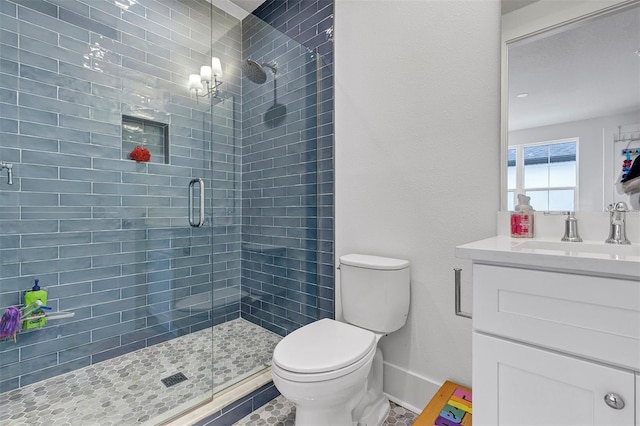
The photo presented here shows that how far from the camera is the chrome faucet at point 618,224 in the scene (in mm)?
993

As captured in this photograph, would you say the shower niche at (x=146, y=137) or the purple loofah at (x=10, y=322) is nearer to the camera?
the purple loofah at (x=10, y=322)

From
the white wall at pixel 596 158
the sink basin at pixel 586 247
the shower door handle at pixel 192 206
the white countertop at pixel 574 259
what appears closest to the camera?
the white countertop at pixel 574 259

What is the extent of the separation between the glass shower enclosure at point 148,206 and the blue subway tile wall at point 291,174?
0.01 meters

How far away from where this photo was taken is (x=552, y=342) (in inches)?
28.9

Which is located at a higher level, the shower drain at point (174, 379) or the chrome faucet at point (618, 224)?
the chrome faucet at point (618, 224)

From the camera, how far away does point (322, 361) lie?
1.11 meters

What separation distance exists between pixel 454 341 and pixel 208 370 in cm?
130

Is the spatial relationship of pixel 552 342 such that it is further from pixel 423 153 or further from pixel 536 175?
pixel 423 153

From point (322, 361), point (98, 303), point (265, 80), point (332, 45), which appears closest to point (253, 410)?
point (322, 361)

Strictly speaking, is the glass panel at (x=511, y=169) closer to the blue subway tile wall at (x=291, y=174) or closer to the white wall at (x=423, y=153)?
the white wall at (x=423, y=153)

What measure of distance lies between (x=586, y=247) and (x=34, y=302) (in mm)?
2552

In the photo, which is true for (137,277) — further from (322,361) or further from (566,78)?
(566,78)

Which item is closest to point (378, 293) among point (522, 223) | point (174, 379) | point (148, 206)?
point (522, 223)

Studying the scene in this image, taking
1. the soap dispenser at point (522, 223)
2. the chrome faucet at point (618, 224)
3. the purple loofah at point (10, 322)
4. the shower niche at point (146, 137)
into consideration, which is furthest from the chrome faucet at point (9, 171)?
the chrome faucet at point (618, 224)
